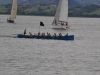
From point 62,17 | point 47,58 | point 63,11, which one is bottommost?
point 47,58

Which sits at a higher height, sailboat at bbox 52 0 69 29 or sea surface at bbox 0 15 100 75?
sailboat at bbox 52 0 69 29

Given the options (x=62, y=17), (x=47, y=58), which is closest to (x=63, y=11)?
(x=62, y=17)

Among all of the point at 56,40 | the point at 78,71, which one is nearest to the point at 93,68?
the point at 78,71

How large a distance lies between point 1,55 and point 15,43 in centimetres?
2236

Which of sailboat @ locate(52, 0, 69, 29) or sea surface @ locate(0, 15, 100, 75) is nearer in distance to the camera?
sea surface @ locate(0, 15, 100, 75)

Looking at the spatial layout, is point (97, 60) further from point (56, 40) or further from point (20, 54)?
point (56, 40)

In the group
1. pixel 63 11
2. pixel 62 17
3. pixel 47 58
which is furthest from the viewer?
pixel 63 11

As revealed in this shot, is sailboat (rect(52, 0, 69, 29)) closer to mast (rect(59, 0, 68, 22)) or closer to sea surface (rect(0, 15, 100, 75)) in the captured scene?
mast (rect(59, 0, 68, 22))

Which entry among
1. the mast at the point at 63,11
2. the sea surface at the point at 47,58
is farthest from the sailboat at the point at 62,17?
the sea surface at the point at 47,58

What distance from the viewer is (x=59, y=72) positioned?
2472 inches

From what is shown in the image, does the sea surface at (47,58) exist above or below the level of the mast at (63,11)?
below

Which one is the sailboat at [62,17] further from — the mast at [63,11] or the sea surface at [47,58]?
the sea surface at [47,58]

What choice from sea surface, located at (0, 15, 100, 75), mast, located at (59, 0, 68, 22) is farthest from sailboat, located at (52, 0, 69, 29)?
sea surface, located at (0, 15, 100, 75)

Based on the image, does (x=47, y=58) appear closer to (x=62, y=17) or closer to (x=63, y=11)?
(x=62, y=17)
